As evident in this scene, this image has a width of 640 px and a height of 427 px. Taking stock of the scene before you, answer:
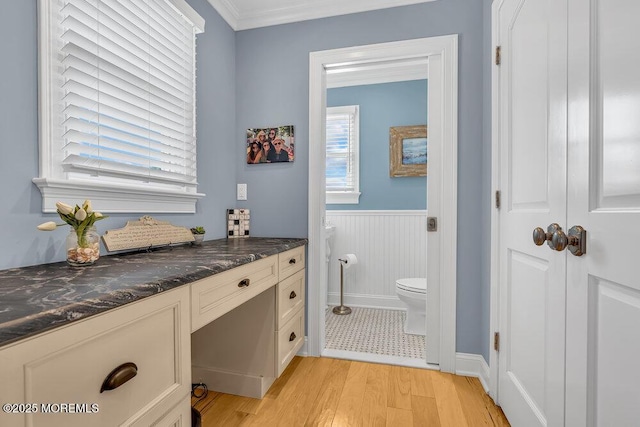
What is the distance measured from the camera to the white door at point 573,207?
29.1 inches

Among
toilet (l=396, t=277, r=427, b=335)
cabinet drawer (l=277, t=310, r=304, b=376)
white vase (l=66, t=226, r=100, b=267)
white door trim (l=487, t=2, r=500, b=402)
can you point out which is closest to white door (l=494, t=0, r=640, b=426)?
white door trim (l=487, t=2, r=500, b=402)

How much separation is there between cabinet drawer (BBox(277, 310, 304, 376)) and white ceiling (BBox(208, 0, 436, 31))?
2.13 m

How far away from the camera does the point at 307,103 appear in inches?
87.4

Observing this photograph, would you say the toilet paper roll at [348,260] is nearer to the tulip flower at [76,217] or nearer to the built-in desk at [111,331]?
the built-in desk at [111,331]

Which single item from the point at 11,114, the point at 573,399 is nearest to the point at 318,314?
the point at 573,399

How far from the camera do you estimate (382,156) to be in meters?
3.33

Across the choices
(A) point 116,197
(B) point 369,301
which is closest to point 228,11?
(A) point 116,197

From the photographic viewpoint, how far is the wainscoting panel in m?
3.15

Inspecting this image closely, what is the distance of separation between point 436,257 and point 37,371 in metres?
1.94

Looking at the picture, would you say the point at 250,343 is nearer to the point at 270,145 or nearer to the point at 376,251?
the point at 270,145

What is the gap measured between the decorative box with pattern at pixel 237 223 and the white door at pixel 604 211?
1899 millimetres

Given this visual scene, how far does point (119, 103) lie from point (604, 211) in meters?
1.87

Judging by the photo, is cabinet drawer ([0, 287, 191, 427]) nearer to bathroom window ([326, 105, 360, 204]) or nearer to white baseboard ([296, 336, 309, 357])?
white baseboard ([296, 336, 309, 357])

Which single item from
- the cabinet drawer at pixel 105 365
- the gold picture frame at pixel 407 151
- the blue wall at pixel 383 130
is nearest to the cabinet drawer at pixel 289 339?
Answer: the cabinet drawer at pixel 105 365
